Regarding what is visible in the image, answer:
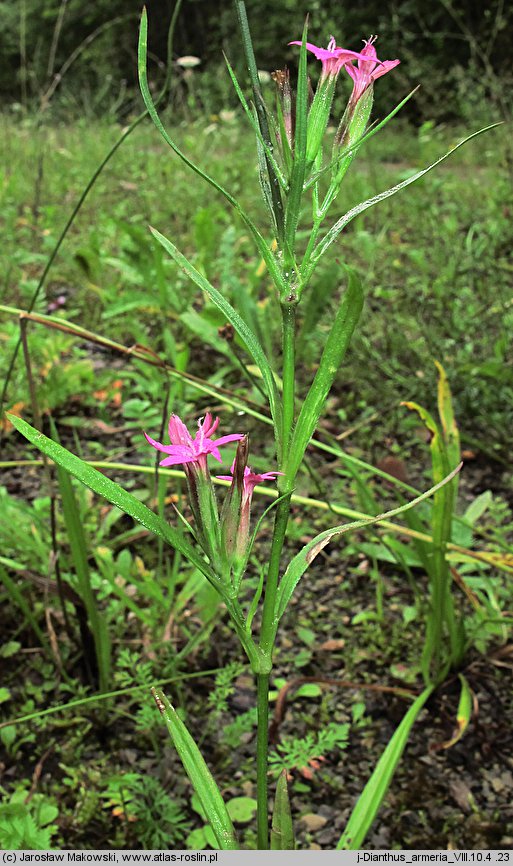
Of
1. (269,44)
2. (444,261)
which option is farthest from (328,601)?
(269,44)

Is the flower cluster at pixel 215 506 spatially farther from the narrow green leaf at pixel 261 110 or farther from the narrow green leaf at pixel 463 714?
the narrow green leaf at pixel 463 714

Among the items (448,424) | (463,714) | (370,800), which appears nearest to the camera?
(370,800)

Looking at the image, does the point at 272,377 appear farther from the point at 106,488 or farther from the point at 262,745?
the point at 262,745

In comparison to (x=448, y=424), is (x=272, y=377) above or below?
above

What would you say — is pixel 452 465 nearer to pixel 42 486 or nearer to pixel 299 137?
pixel 299 137

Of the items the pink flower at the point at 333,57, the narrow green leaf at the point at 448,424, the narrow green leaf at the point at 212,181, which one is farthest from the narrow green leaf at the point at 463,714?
the pink flower at the point at 333,57

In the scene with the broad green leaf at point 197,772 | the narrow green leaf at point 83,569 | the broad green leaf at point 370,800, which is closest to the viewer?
the broad green leaf at point 197,772

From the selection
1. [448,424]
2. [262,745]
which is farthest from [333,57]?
[448,424]

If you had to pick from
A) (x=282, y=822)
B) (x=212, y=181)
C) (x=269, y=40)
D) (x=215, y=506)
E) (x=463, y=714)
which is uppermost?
(x=212, y=181)
